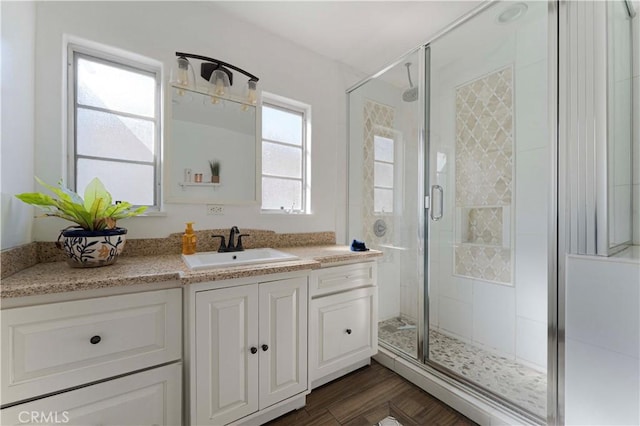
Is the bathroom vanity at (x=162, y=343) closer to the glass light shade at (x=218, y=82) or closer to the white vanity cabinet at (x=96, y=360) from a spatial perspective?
the white vanity cabinet at (x=96, y=360)

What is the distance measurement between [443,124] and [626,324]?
1.64m

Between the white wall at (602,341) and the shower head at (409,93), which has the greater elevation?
the shower head at (409,93)

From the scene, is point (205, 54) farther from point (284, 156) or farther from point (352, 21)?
point (352, 21)

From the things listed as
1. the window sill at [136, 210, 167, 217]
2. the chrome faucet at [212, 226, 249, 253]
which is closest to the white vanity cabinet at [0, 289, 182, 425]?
the chrome faucet at [212, 226, 249, 253]

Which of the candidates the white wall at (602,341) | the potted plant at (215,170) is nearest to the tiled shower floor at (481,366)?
the white wall at (602,341)

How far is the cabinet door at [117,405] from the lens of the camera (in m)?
0.85

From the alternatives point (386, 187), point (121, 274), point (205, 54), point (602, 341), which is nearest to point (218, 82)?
point (205, 54)

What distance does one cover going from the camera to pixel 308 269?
1.37 metres

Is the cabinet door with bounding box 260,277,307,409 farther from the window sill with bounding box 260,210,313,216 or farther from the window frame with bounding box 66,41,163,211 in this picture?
the window frame with bounding box 66,41,163,211

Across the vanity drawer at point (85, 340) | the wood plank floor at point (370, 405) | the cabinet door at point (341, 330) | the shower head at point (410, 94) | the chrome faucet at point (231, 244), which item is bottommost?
the wood plank floor at point (370, 405)

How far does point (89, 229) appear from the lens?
1.11 metres

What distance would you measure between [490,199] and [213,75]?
2.31 m

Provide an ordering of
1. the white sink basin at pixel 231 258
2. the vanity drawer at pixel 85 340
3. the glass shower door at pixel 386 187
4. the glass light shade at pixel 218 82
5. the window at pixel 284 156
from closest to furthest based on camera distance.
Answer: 1. the vanity drawer at pixel 85 340
2. the white sink basin at pixel 231 258
3. the glass light shade at pixel 218 82
4. the window at pixel 284 156
5. the glass shower door at pixel 386 187

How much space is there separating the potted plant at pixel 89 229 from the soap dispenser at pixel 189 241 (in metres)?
0.36
